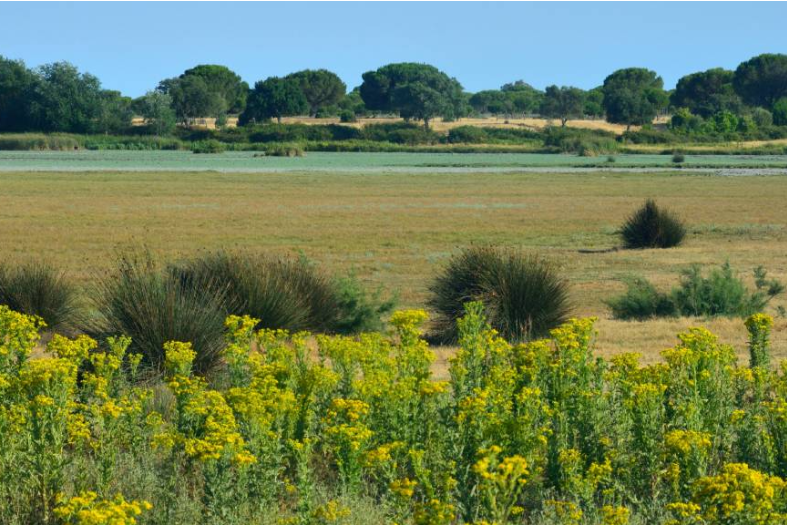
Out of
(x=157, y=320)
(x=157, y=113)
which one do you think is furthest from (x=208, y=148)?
(x=157, y=320)

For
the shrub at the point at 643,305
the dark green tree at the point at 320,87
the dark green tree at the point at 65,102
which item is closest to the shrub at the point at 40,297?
the shrub at the point at 643,305

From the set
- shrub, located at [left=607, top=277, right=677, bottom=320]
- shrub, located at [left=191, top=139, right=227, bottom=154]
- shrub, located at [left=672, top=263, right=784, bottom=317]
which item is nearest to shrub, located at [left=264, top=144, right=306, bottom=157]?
shrub, located at [left=191, top=139, right=227, bottom=154]

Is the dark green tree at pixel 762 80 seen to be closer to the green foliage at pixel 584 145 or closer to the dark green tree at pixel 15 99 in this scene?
the green foliage at pixel 584 145

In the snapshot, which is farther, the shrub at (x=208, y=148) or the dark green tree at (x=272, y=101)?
the dark green tree at (x=272, y=101)

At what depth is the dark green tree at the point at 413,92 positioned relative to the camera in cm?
16300

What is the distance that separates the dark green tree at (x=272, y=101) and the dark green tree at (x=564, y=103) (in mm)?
44629

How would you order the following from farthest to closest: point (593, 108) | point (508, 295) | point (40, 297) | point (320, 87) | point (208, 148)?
point (593, 108) < point (320, 87) < point (208, 148) < point (508, 295) < point (40, 297)

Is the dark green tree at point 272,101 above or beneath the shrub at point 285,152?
above

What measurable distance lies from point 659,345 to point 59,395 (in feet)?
29.1

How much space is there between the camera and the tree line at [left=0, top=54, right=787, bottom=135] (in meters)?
127

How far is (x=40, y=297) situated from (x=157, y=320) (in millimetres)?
4129

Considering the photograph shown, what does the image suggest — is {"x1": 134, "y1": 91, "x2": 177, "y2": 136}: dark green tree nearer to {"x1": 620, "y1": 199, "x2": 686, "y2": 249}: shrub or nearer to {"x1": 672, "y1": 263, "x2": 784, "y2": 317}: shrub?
{"x1": 620, "y1": 199, "x2": 686, "y2": 249}: shrub

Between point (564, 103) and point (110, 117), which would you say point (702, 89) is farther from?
point (110, 117)

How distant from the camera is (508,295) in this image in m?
15.2
